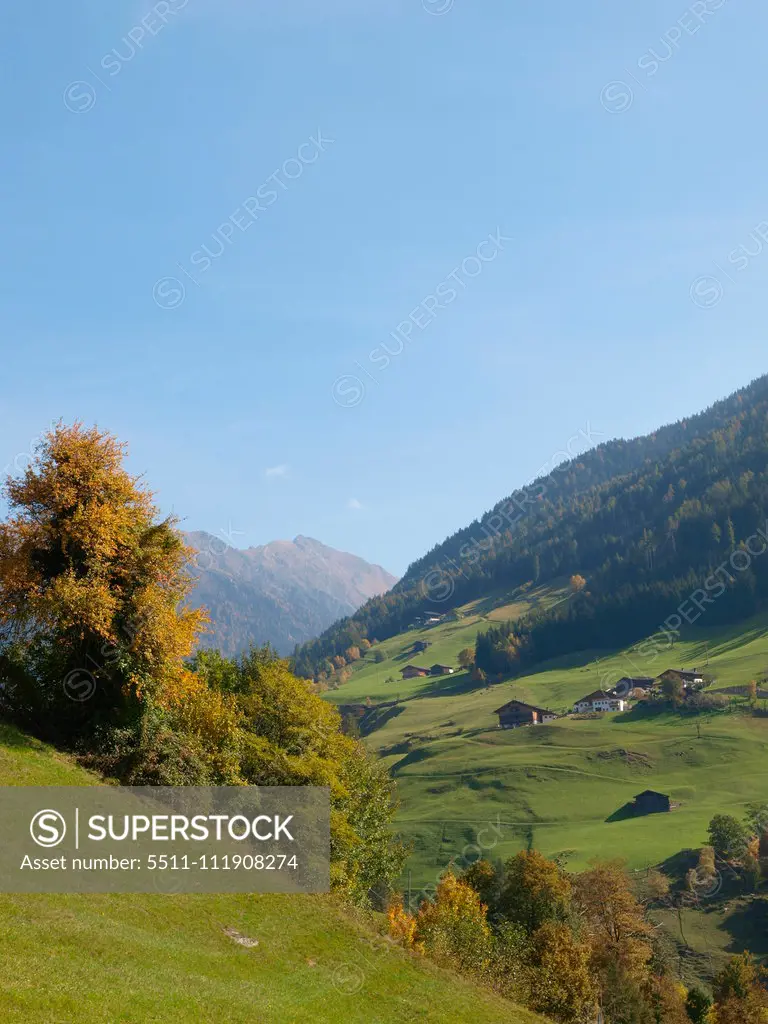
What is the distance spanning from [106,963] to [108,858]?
8484 millimetres

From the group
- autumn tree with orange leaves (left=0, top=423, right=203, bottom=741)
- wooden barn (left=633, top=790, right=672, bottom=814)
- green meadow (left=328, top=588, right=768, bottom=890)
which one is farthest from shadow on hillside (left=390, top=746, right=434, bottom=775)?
autumn tree with orange leaves (left=0, top=423, right=203, bottom=741)

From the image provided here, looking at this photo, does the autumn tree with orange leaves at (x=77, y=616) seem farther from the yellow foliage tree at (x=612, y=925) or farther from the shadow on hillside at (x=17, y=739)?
the yellow foliage tree at (x=612, y=925)

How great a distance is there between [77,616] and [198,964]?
57.5 ft

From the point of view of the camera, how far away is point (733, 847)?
115 m

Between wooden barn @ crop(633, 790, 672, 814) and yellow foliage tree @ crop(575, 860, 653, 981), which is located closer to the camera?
yellow foliage tree @ crop(575, 860, 653, 981)

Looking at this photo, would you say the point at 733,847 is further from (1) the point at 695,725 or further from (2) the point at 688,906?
(1) the point at 695,725

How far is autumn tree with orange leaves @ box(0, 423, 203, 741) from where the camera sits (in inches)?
1502

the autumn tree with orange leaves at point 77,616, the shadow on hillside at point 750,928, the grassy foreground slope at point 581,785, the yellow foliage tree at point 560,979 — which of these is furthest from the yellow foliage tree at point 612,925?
the autumn tree with orange leaves at point 77,616

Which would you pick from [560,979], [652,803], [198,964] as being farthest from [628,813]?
[198,964]

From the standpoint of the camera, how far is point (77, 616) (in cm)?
3738

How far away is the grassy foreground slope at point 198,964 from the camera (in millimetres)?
18938

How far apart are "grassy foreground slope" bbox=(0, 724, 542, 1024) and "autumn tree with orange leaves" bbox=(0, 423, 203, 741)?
344cm

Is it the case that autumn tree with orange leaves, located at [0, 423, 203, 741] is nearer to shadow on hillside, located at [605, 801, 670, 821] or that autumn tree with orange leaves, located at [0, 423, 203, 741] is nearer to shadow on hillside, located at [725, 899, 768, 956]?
shadow on hillside, located at [725, 899, 768, 956]

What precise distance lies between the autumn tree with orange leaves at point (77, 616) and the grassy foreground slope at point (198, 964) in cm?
344
